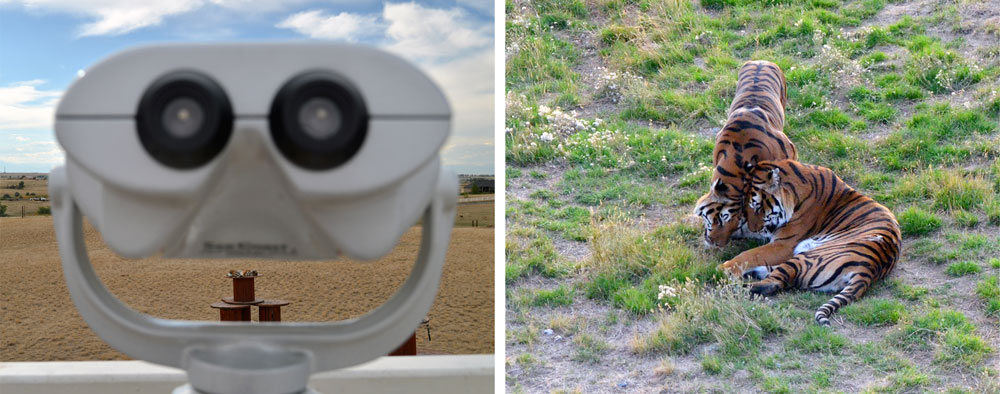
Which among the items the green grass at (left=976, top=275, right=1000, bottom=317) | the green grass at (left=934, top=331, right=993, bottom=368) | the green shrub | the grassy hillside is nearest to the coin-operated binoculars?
the grassy hillside

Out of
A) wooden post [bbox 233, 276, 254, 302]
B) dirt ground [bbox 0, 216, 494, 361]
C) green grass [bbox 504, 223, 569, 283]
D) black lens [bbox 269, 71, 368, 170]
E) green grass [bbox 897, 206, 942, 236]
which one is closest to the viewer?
black lens [bbox 269, 71, 368, 170]

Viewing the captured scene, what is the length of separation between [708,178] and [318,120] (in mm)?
2971

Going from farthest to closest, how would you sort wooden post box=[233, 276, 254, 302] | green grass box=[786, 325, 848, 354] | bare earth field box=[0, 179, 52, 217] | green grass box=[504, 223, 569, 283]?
bare earth field box=[0, 179, 52, 217] → green grass box=[504, 223, 569, 283] → wooden post box=[233, 276, 254, 302] → green grass box=[786, 325, 848, 354]

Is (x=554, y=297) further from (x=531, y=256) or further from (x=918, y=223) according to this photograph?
(x=918, y=223)

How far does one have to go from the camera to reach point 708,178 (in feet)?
11.0

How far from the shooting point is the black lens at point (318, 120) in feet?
1.79

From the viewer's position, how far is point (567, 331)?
3039 millimetres

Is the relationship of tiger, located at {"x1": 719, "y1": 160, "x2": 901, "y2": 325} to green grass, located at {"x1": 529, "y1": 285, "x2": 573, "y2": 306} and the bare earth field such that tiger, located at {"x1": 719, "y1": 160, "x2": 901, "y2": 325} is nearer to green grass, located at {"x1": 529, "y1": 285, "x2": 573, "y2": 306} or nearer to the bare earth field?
green grass, located at {"x1": 529, "y1": 285, "x2": 573, "y2": 306}

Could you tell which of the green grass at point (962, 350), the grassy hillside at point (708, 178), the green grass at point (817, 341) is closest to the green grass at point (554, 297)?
the grassy hillside at point (708, 178)

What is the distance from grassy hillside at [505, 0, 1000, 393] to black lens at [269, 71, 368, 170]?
2.34 m

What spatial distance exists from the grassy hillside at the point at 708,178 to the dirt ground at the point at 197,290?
2.93 feet

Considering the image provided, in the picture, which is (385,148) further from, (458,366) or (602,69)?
(602,69)

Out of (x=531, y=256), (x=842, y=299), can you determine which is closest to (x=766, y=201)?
(x=842, y=299)

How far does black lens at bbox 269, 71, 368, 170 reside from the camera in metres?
0.55
